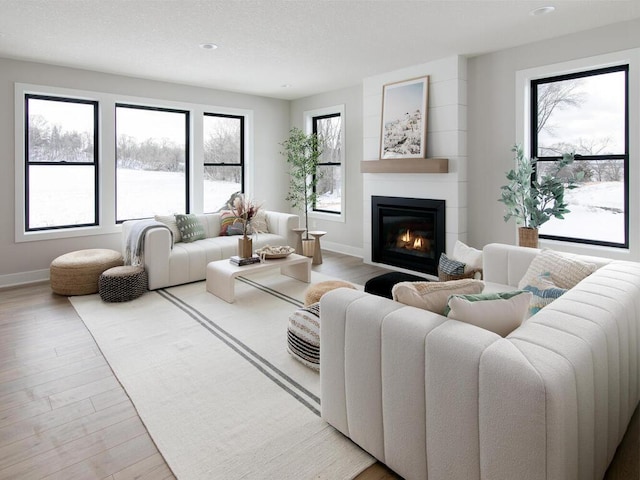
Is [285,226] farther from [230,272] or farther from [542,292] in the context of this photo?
[542,292]

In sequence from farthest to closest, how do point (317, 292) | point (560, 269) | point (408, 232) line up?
1. point (408, 232)
2. point (317, 292)
3. point (560, 269)

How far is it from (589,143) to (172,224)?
4723 millimetres

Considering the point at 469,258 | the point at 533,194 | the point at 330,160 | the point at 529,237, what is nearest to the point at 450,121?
the point at 533,194

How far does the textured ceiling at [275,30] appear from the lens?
3.28m

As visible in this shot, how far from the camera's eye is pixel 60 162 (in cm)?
515

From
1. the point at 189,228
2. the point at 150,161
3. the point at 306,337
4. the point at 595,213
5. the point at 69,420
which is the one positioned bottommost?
the point at 69,420

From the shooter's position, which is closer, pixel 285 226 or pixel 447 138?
pixel 447 138

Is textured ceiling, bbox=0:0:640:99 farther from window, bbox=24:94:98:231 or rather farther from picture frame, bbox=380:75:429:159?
window, bbox=24:94:98:231

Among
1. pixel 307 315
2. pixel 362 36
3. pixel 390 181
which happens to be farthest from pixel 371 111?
pixel 307 315

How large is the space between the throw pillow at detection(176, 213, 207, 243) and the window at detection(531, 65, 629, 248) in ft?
13.4

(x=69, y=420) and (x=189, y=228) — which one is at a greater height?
(x=189, y=228)

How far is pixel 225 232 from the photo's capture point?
570 centimetres

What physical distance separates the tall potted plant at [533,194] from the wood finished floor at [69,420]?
7.06ft

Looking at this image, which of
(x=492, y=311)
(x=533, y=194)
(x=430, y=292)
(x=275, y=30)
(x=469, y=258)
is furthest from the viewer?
(x=533, y=194)
